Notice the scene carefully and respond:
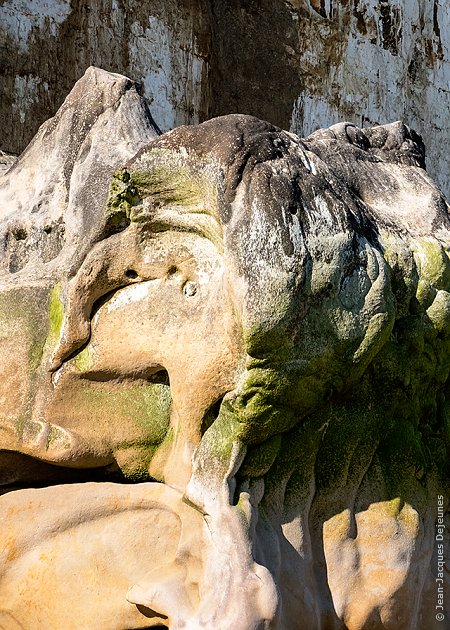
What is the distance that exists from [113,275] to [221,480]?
0.36 metres

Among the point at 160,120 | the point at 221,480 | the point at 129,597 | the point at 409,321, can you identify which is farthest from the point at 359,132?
the point at 160,120

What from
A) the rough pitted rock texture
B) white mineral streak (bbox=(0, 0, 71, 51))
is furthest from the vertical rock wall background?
the rough pitted rock texture

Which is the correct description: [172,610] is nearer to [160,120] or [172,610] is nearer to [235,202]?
[235,202]

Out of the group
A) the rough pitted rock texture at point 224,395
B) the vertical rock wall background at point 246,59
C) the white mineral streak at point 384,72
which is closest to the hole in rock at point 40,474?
the rough pitted rock texture at point 224,395

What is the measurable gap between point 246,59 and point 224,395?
6.48ft

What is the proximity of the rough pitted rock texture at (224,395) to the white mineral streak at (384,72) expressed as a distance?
5.84ft

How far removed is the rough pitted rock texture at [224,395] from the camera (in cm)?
152

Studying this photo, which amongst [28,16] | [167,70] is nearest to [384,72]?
[167,70]

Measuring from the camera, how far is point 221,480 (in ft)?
5.06

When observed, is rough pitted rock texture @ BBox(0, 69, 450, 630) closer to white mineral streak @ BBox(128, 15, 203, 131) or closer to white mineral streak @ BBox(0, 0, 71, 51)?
white mineral streak @ BBox(0, 0, 71, 51)

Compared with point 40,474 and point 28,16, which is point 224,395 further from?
point 28,16

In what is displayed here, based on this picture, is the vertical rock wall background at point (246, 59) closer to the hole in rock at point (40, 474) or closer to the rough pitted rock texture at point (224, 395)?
the rough pitted rock texture at point (224, 395)

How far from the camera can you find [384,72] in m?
3.66

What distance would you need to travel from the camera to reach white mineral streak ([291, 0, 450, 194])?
138 inches
